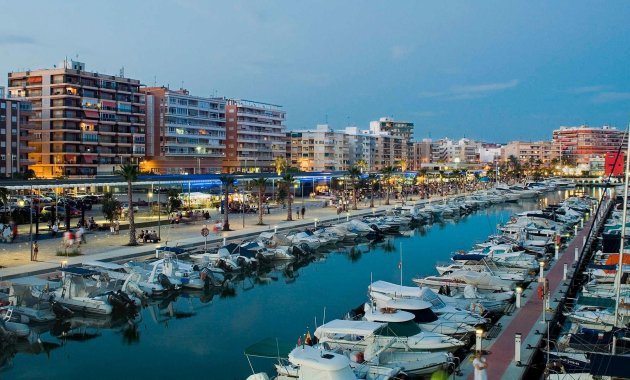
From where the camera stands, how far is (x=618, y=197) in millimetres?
98188

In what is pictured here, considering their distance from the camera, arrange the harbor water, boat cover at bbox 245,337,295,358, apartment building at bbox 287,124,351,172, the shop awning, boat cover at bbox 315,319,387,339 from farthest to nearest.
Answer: apartment building at bbox 287,124,351,172 < the shop awning < the harbor water < boat cover at bbox 315,319,387,339 < boat cover at bbox 245,337,295,358

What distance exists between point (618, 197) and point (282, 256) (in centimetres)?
7195

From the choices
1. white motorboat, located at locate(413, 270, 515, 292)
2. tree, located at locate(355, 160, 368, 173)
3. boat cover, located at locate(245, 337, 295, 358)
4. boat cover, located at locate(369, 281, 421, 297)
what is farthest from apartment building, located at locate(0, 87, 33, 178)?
tree, located at locate(355, 160, 368, 173)

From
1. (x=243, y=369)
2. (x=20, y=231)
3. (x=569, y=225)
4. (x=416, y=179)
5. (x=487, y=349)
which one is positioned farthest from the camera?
(x=416, y=179)

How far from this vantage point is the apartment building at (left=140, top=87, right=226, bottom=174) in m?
122

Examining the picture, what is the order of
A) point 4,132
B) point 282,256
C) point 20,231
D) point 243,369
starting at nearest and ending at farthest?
point 243,369
point 282,256
point 20,231
point 4,132

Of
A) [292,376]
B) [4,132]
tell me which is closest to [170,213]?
[4,132]

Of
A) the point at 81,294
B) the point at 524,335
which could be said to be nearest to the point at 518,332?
the point at 524,335

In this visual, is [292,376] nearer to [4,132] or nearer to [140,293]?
[140,293]

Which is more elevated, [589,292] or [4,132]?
[4,132]

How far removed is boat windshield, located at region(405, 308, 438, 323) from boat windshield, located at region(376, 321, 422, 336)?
4.01 ft

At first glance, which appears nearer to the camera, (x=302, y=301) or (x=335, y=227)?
(x=302, y=301)

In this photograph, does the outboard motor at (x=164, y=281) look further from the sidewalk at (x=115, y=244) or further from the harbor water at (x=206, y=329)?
the sidewalk at (x=115, y=244)

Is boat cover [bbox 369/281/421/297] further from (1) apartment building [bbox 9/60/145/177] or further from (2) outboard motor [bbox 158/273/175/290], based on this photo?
(1) apartment building [bbox 9/60/145/177]
